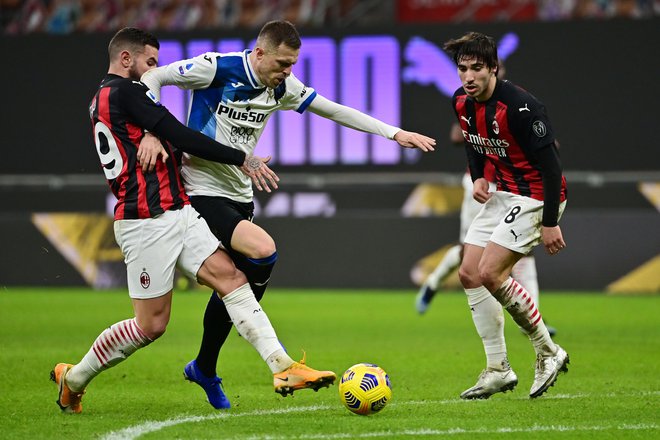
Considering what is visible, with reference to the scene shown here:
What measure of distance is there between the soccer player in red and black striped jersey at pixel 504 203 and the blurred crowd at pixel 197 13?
10.3m

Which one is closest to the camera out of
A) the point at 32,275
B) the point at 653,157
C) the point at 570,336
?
the point at 570,336

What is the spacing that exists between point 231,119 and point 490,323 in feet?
6.64

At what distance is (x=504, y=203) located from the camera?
7.00 metres

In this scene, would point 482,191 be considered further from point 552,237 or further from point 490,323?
point 490,323

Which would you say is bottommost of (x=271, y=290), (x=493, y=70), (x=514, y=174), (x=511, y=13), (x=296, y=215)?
(x=271, y=290)

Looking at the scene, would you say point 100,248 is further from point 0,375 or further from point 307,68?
point 0,375

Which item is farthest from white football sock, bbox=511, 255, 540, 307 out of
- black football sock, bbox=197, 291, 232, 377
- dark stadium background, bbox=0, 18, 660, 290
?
dark stadium background, bbox=0, 18, 660, 290

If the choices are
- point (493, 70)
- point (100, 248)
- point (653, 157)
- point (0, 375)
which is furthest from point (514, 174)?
point (100, 248)

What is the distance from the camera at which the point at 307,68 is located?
642 inches

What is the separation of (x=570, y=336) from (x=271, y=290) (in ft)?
20.9

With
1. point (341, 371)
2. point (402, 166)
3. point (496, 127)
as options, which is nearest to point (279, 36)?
point (496, 127)

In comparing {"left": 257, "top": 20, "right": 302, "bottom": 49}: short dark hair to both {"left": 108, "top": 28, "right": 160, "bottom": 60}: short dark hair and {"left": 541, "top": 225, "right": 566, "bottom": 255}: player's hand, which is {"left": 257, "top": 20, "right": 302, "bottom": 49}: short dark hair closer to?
{"left": 108, "top": 28, "right": 160, "bottom": 60}: short dark hair

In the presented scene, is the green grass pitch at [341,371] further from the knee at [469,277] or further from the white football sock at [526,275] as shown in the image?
the knee at [469,277]

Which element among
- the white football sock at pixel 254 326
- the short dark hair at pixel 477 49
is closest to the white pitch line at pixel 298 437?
the white football sock at pixel 254 326
